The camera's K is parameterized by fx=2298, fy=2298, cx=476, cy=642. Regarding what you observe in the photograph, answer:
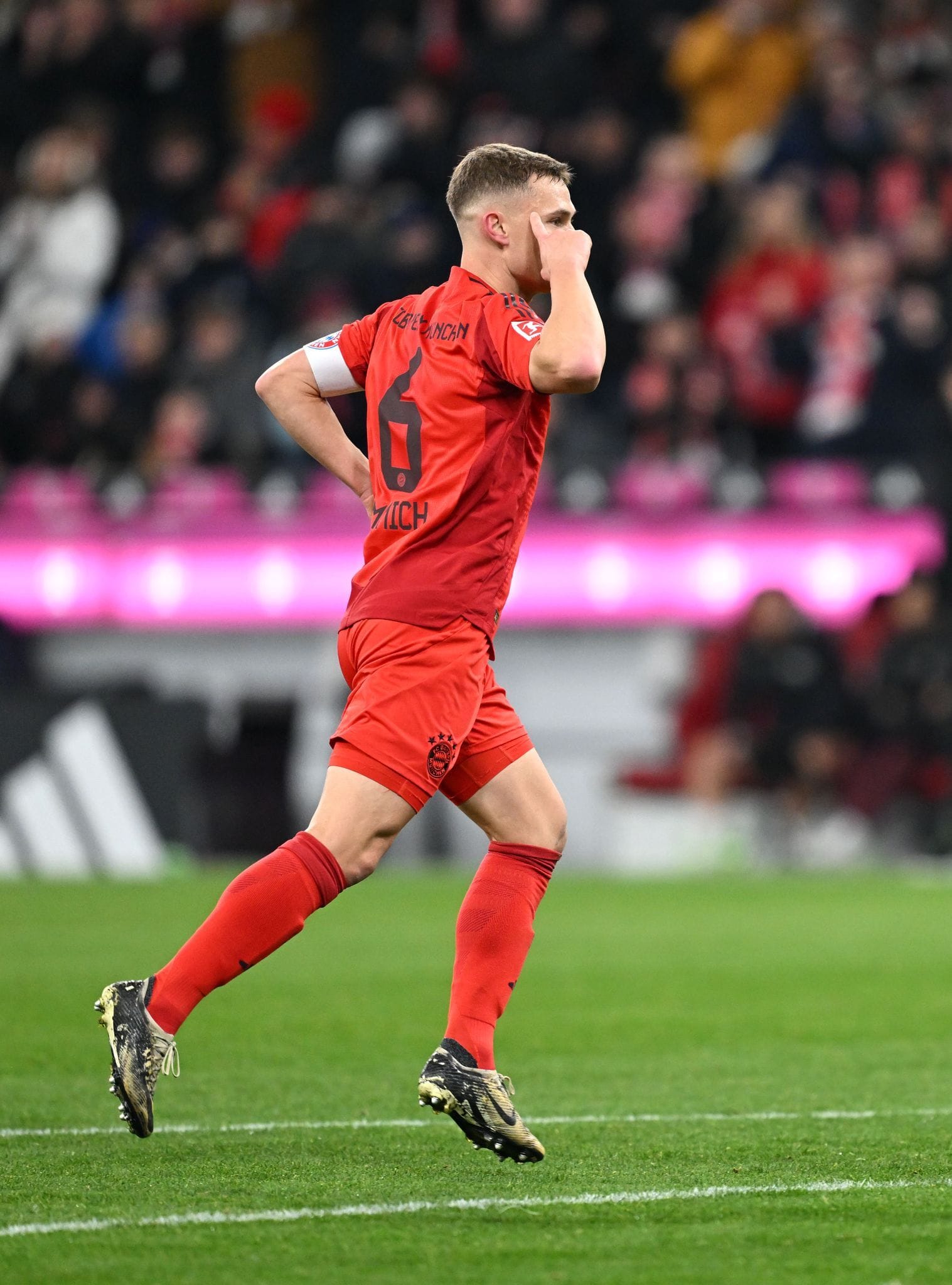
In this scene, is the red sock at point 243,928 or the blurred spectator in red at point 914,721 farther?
the blurred spectator in red at point 914,721

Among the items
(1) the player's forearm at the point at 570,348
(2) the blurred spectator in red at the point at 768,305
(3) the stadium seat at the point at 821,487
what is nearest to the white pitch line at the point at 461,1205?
(1) the player's forearm at the point at 570,348

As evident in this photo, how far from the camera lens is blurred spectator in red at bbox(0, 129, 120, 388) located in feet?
61.2

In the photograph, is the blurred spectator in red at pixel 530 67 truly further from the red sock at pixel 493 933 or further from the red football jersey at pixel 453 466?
the red sock at pixel 493 933

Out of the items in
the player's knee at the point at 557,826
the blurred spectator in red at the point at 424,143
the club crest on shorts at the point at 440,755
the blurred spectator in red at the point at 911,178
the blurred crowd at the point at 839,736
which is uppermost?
the blurred spectator in red at the point at 424,143

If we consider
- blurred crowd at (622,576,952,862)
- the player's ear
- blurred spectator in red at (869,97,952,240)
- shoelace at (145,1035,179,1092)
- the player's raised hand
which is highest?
blurred spectator in red at (869,97,952,240)

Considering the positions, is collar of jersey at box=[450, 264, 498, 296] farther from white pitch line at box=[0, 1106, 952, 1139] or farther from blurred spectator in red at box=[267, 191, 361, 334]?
blurred spectator in red at box=[267, 191, 361, 334]

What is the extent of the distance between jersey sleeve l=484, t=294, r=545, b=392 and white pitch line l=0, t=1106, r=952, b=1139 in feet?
5.65

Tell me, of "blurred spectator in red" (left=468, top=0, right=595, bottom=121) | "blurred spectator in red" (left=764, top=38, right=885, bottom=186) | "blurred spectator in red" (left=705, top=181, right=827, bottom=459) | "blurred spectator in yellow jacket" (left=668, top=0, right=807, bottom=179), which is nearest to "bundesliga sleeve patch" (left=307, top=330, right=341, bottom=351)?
"blurred spectator in red" (left=705, top=181, right=827, bottom=459)

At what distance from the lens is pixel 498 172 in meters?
4.81

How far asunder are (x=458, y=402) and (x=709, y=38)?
13.4 meters

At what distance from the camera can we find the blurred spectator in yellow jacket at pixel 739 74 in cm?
1734

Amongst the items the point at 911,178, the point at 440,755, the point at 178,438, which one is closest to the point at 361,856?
the point at 440,755

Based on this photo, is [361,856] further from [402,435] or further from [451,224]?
[451,224]

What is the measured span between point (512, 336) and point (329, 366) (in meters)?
0.62
